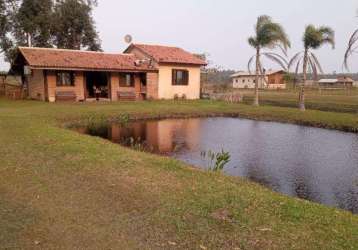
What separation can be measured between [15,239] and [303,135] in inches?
543

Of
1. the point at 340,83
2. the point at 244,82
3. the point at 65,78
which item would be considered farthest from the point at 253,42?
the point at 340,83

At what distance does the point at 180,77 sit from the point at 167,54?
7.26ft

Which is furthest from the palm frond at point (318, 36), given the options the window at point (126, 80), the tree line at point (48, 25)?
the tree line at point (48, 25)

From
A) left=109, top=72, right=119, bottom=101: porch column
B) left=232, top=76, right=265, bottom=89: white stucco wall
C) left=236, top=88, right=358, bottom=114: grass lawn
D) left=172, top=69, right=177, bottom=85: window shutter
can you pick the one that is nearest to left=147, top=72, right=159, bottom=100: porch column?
left=172, top=69, right=177, bottom=85: window shutter

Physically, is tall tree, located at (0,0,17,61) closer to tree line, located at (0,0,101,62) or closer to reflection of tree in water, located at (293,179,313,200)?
tree line, located at (0,0,101,62)

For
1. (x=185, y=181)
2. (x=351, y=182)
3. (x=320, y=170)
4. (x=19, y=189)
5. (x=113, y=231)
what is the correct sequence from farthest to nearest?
(x=320, y=170) < (x=351, y=182) < (x=185, y=181) < (x=19, y=189) < (x=113, y=231)

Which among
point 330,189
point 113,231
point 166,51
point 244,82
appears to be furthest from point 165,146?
point 244,82

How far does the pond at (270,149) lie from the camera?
889 centimetres

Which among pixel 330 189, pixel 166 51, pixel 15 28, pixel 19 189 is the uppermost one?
pixel 15 28

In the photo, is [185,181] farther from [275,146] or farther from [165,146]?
[275,146]

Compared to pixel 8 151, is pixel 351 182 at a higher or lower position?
lower

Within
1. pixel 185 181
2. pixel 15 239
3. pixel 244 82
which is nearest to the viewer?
pixel 15 239

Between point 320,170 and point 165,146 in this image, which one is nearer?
point 320,170

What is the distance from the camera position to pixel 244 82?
85.4 metres
